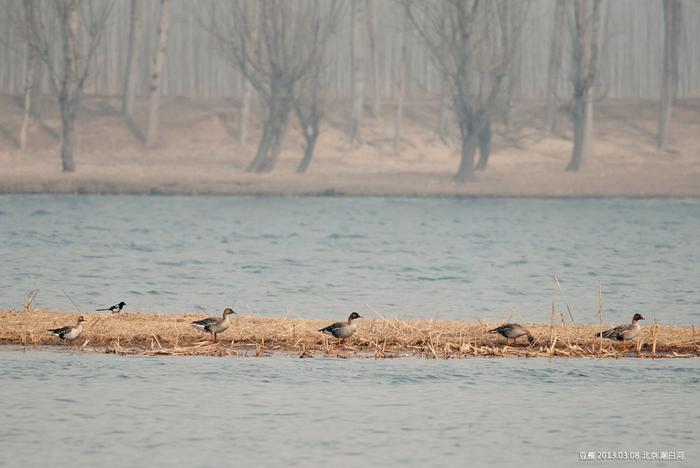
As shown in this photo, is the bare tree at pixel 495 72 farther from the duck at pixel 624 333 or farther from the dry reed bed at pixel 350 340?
the duck at pixel 624 333

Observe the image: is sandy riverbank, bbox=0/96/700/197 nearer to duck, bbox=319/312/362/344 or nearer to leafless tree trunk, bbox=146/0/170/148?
leafless tree trunk, bbox=146/0/170/148

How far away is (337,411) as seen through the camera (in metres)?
13.9

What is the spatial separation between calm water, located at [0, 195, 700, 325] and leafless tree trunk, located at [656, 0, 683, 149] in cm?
1004

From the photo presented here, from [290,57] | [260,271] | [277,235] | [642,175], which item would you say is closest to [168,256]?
[260,271]

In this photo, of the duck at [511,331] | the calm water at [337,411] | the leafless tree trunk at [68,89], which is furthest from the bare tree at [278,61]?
the calm water at [337,411]

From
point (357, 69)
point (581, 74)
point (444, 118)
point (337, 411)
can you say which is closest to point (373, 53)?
point (357, 69)

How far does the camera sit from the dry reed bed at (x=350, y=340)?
16453 mm

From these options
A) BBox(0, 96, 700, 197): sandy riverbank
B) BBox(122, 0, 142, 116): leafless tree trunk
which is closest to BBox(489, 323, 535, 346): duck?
BBox(0, 96, 700, 197): sandy riverbank

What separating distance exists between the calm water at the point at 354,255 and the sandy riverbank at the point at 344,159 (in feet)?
5.14

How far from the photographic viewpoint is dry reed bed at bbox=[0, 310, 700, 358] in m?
16.5

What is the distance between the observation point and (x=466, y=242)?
37.3 meters

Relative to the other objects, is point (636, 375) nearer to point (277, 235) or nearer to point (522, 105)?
point (277, 235)

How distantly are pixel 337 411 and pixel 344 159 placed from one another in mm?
48522

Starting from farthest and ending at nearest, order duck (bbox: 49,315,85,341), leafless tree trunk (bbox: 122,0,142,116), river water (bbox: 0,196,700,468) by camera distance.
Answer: leafless tree trunk (bbox: 122,0,142,116) < duck (bbox: 49,315,85,341) < river water (bbox: 0,196,700,468)
